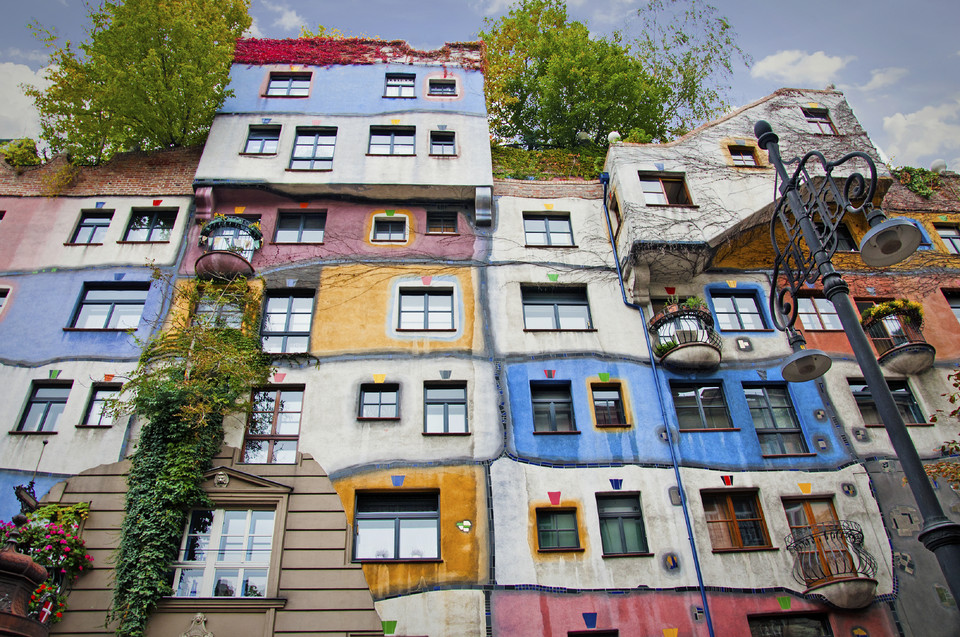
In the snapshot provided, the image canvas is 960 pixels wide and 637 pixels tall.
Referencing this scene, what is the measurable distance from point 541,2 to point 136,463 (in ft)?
83.9

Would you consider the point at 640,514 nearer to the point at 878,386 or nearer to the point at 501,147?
the point at 878,386

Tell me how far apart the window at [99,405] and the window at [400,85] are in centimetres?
1179

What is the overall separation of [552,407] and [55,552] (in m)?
9.83

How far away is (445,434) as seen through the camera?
13.9 m

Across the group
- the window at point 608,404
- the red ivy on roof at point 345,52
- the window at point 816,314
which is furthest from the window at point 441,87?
the window at point 816,314

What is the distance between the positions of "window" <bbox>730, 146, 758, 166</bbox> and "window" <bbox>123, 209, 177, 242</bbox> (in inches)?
618

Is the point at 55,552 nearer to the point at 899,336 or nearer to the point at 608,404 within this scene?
the point at 608,404

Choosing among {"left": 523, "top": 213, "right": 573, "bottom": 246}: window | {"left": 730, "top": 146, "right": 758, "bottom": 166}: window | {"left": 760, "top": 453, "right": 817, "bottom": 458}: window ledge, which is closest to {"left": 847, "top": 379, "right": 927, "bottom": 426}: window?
{"left": 760, "top": 453, "right": 817, "bottom": 458}: window ledge

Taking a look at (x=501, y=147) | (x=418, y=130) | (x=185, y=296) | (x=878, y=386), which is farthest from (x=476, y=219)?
(x=878, y=386)

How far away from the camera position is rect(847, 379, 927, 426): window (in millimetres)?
15422

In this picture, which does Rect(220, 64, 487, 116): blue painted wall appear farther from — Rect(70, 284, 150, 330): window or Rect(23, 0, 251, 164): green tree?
Rect(70, 284, 150, 330): window

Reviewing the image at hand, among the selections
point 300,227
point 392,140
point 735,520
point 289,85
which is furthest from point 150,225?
point 735,520

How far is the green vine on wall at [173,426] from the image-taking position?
456 inches

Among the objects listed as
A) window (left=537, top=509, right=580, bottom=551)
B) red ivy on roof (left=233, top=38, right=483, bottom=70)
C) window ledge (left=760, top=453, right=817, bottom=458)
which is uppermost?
red ivy on roof (left=233, top=38, right=483, bottom=70)
